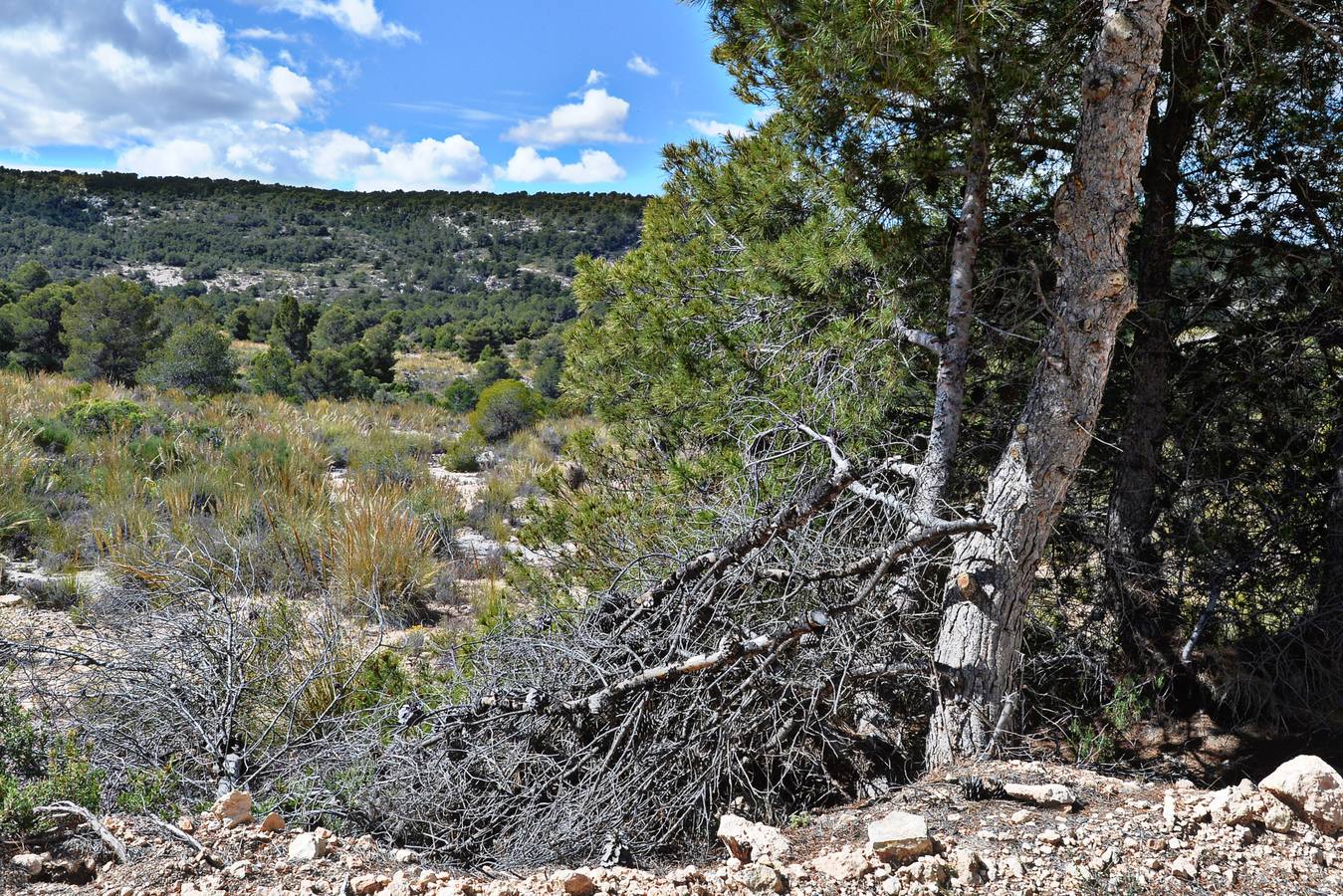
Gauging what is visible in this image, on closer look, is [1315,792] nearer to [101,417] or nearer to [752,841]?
[752,841]

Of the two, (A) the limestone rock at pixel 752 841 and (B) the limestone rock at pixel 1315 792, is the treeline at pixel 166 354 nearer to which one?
(A) the limestone rock at pixel 752 841

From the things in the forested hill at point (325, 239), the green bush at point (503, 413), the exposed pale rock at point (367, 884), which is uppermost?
the forested hill at point (325, 239)

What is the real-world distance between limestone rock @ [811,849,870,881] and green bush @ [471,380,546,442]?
13.3 meters

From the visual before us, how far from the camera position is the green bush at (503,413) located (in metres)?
15.3

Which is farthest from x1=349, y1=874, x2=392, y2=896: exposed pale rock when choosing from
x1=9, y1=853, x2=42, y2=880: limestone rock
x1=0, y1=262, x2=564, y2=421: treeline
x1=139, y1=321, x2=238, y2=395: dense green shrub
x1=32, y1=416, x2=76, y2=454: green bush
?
x1=139, y1=321, x2=238, y2=395: dense green shrub

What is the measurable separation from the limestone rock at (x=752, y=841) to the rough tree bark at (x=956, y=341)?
1.31m

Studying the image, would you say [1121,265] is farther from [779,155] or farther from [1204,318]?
[779,155]

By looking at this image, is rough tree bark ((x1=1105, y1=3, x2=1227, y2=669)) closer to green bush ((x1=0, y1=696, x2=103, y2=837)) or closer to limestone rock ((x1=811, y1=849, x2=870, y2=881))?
limestone rock ((x1=811, y1=849, x2=870, y2=881))

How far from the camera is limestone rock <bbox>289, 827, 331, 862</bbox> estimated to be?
243 cm

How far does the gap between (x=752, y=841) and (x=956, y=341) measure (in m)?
2.18

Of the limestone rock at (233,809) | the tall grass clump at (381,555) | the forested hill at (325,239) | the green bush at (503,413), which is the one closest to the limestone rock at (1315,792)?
the limestone rock at (233,809)

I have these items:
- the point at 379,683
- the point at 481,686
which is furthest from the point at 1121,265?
the point at 379,683

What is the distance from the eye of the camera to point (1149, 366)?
13.3 ft

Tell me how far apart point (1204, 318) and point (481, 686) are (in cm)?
408
